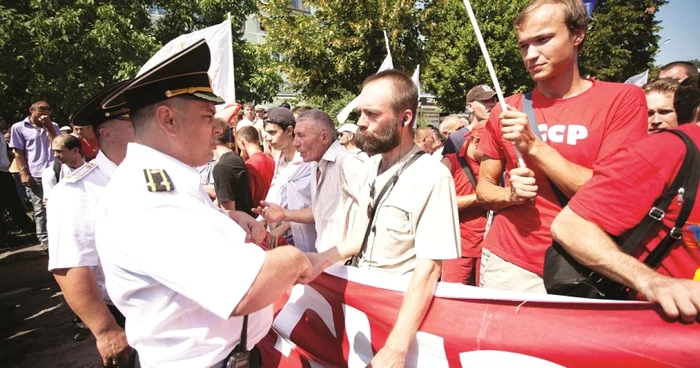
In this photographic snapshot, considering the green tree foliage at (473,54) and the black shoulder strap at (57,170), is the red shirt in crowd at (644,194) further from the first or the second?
the green tree foliage at (473,54)

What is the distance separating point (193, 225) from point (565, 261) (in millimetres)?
1481

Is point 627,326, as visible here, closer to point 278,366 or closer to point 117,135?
point 278,366

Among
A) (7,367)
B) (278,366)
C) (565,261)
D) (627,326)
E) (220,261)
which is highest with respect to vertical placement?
(220,261)

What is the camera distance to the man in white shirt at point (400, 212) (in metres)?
1.90

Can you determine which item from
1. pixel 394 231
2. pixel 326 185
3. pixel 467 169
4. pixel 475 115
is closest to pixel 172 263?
pixel 394 231

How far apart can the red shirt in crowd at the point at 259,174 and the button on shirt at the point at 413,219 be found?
3.30 m

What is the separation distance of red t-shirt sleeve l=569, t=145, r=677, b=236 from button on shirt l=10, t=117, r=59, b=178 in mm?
9709

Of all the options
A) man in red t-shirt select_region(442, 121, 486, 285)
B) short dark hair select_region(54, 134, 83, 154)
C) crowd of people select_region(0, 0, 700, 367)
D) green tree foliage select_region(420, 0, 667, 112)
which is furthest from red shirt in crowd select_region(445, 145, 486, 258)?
green tree foliage select_region(420, 0, 667, 112)

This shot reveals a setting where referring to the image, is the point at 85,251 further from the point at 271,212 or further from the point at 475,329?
the point at 475,329

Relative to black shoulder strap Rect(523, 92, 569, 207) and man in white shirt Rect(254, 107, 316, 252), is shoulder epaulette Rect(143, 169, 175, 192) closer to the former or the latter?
black shoulder strap Rect(523, 92, 569, 207)

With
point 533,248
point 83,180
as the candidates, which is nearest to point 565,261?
point 533,248

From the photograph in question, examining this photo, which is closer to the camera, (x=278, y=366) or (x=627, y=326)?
(x=627, y=326)

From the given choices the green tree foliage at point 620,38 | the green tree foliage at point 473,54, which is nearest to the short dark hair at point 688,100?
the green tree foliage at point 473,54

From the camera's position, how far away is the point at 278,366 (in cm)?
254
